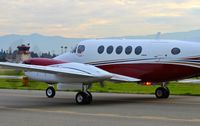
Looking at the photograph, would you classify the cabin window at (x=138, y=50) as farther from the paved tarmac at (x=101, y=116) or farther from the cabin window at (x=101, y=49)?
the paved tarmac at (x=101, y=116)

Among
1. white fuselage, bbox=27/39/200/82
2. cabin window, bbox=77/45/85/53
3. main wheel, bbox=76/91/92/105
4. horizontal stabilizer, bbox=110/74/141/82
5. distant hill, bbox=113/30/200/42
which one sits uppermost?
distant hill, bbox=113/30/200/42

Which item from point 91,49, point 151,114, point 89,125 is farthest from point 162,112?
point 91,49

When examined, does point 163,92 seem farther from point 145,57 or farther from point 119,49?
point 119,49

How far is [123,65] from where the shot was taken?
790 inches

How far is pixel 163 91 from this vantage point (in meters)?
22.2

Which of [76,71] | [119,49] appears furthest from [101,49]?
[76,71]

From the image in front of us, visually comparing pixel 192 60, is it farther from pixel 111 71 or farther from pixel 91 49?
pixel 91 49

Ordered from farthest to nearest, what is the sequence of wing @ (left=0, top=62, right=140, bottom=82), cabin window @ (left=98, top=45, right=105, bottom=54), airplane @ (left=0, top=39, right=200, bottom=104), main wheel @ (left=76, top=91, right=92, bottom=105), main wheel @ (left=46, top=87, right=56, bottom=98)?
main wheel @ (left=46, top=87, right=56, bottom=98) → cabin window @ (left=98, top=45, right=105, bottom=54) → main wheel @ (left=76, top=91, right=92, bottom=105) → airplane @ (left=0, top=39, right=200, bottom=104) → wing @ (left=0, top=62, right=140, bottom=82)

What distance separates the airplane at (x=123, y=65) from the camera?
18.4 metres

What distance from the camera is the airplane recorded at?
18438 millimetres

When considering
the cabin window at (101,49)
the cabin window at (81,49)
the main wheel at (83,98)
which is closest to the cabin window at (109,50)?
the cabin window at (101,49)

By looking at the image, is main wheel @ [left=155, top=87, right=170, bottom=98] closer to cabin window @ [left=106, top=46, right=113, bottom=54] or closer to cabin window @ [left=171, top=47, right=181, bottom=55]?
cabin window @ [left=106, top=46, right=113, bottom=54]

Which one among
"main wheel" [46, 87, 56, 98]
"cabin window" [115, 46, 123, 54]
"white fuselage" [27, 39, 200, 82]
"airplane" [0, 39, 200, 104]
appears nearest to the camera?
"airplane" [0, 39, 200, 104]

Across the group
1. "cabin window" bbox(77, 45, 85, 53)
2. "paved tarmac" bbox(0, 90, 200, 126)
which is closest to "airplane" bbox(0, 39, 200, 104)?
"cabin window" bbox(77, 45, 85, 53)
